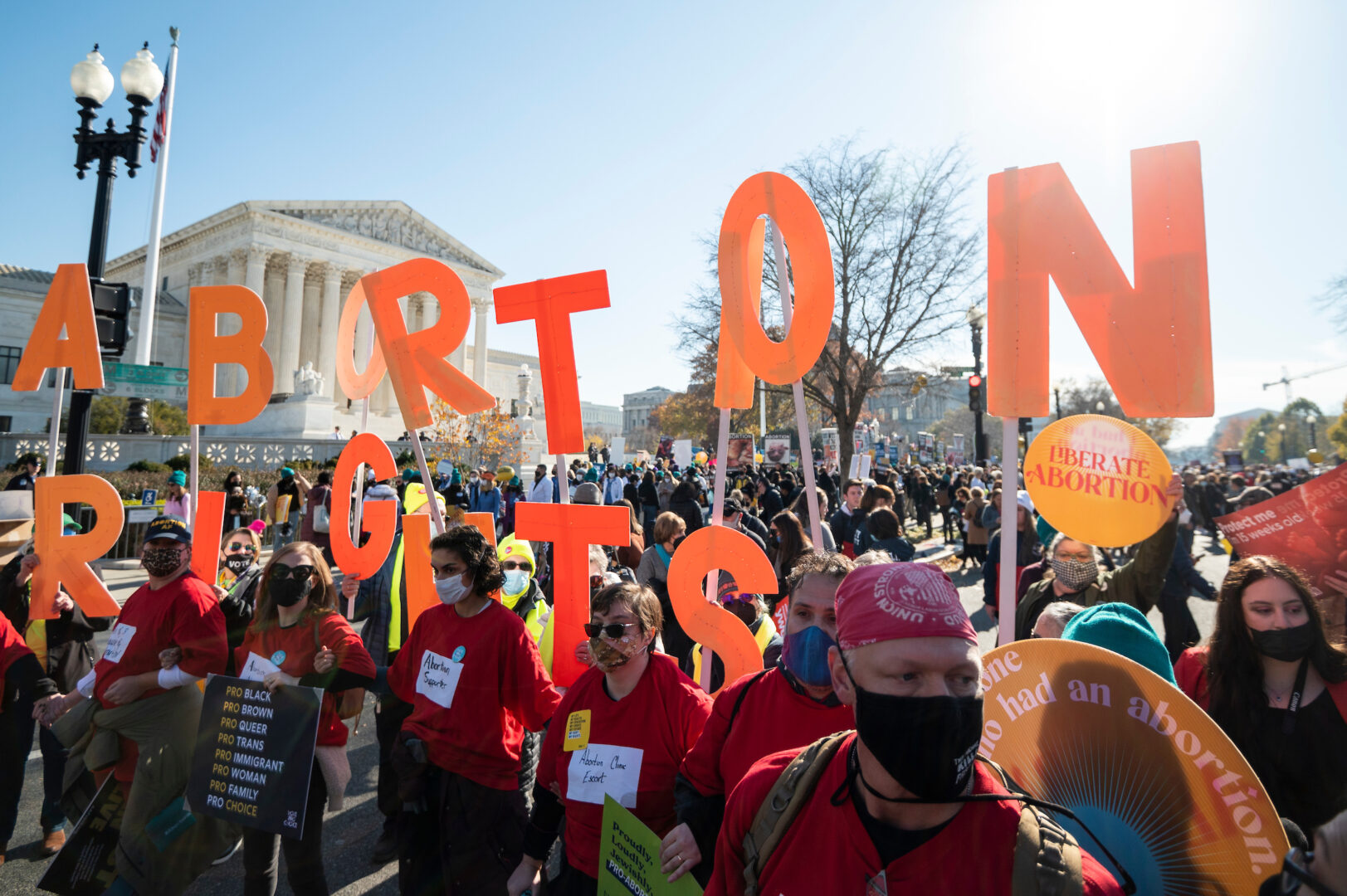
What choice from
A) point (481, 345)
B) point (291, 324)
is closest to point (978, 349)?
point (291, 324)

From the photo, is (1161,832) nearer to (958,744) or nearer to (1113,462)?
(958,744)

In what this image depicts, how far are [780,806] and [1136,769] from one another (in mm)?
824

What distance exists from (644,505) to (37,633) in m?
9.93

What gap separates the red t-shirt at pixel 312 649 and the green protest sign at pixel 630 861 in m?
1.64

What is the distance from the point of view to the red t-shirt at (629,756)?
2.33m

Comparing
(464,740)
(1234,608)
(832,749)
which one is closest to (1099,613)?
(1234,608)

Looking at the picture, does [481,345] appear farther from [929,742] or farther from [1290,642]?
[929,742]

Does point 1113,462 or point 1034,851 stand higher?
point 1113,462

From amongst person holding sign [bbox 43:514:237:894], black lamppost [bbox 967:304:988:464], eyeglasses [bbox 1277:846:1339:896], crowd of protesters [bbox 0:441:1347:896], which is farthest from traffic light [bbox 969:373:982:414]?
eyeglasses [bbox 1277:846:1339:896]

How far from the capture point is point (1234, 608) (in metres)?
2.46

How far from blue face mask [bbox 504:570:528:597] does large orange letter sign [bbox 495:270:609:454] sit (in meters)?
0.81

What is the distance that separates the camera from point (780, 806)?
1.44m

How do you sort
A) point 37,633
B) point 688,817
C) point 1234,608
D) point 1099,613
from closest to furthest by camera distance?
1. point 688,817
2. point 1099,613
3. point 1234,608
4. point 37,633

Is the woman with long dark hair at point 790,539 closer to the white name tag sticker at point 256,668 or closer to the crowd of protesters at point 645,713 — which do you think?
the crowd of protesters at point 645,713
